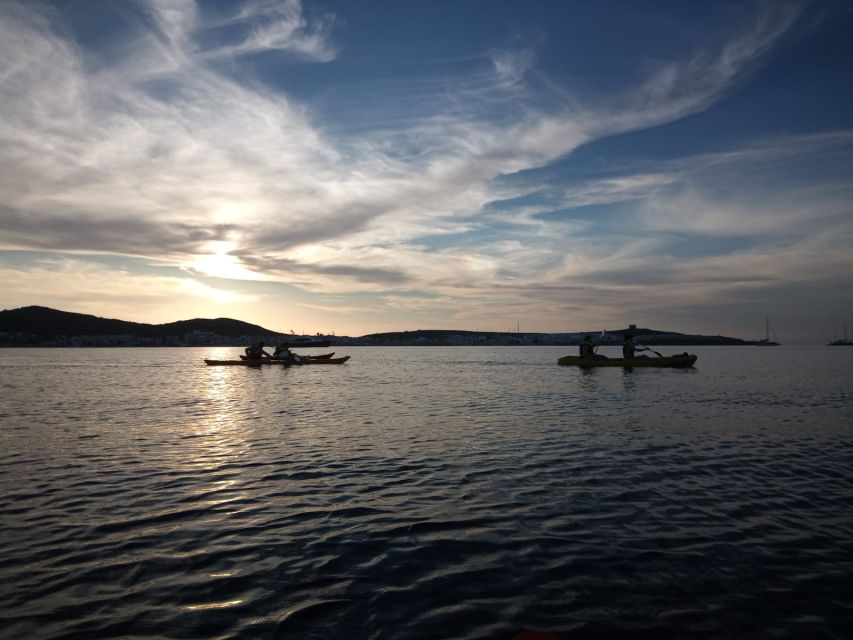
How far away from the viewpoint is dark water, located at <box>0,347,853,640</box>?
6.86m

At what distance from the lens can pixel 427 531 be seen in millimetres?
10062

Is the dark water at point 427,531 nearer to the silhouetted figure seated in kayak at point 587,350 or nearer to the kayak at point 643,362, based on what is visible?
the kayak at point 643,362

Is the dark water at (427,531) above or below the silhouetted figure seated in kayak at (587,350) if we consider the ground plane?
below

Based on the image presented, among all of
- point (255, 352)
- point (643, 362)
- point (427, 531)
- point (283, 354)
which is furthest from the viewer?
point (283, 354)

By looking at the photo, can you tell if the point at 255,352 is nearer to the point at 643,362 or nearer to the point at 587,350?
the point at 587,350

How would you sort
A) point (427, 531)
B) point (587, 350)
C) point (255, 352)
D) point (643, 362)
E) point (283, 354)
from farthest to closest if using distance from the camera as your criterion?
1. point (283, 354)
2. point (255, 352)
3. point (587, 350)
4. point (643, 362)
5. point (427, 531)

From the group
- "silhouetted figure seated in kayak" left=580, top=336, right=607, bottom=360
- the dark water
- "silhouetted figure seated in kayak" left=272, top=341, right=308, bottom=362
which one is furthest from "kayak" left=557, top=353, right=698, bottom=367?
"silhouetted figure seated in kayak" left=272, top=341, right=308, bottom=362

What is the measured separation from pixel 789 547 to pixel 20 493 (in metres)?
17.0

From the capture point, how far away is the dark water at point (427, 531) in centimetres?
686

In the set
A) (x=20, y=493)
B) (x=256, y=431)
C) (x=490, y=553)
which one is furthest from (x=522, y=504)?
(x=256, y=431)

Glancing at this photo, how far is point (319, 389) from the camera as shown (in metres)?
41.8

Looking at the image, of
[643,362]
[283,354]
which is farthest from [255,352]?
[643,362]

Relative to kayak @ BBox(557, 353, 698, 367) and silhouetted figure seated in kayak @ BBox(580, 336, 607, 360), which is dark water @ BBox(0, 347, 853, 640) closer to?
kayak @ BBox(557, 353, 698, 367)

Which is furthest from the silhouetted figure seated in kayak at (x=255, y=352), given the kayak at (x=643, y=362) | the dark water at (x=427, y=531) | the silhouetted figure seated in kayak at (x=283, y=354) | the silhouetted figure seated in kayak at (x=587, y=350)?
the dark water at (x=427, y=531)
